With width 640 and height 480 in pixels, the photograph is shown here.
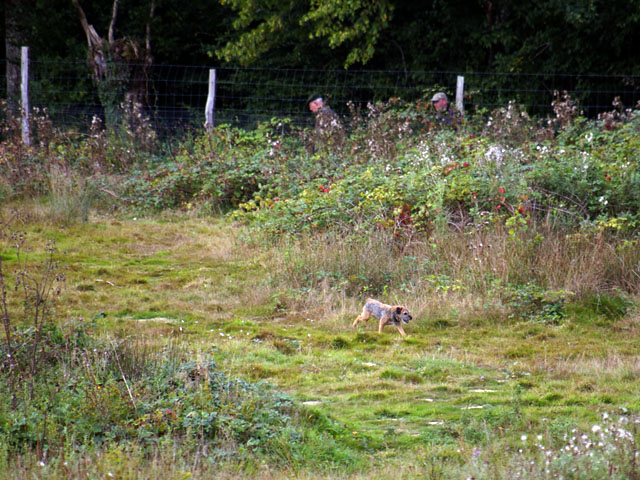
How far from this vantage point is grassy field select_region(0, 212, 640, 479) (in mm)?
3674

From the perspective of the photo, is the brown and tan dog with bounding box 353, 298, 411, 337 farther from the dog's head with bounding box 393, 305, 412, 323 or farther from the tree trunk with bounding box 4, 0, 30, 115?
the tree trunk with bounding box 4, 0, 30, 115

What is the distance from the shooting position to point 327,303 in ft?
23.5

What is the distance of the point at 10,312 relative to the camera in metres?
6.69

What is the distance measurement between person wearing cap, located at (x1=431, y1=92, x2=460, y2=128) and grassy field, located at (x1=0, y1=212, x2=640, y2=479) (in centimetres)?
468

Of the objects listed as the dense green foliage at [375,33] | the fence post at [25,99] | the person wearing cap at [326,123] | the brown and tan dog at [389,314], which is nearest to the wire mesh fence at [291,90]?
the dense green foliage at [375,33]

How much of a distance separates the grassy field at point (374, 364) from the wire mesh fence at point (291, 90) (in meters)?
9.69

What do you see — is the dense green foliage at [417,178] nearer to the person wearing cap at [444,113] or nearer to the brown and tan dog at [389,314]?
the person wearing cap at [444,113]

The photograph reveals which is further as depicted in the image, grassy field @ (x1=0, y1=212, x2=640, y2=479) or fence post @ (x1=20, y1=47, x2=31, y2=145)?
fence post @ (x1=20, y1=47, x2=31, y2=145)

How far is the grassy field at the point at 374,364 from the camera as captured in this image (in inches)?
145

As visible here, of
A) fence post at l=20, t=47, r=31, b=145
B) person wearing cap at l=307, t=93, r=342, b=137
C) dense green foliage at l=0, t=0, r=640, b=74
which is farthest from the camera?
dense green foliage at l=0, t=0, r=640, b=74

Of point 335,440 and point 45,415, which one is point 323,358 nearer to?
point 335,440

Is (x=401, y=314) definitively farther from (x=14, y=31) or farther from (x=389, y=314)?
(x=14, y=31)

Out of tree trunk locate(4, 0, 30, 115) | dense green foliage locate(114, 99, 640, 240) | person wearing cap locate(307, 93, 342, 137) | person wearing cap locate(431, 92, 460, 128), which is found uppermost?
tree trunk locate(4, 0, 30, 115)

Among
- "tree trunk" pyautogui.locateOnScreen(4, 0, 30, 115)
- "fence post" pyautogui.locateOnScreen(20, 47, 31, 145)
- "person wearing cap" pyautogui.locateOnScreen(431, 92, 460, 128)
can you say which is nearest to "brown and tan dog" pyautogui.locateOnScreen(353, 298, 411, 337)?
"person wearing cap" pyautogui.locateOnScreen(431, 92, 460, 128)
